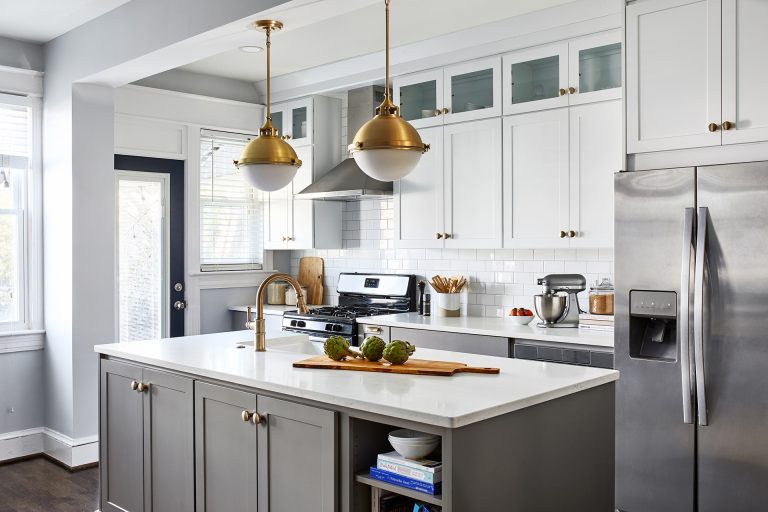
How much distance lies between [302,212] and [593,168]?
2593 mm

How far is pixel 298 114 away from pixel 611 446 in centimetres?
414

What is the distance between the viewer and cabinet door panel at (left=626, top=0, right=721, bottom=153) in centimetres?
344

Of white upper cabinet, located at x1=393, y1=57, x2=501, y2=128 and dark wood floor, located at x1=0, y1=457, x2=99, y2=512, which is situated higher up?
white upper cabinet, located at x1=393, y1=57, x2=501, y2=128

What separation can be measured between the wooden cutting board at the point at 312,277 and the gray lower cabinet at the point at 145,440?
282 cm

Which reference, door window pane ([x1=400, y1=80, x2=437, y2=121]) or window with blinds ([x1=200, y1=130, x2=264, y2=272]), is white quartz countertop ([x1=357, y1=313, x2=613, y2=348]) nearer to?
door window pane ([x1=400, y1=80, x2=437, y2=121])

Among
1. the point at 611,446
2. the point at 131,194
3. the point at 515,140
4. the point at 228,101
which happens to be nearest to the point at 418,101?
the point at 515,140

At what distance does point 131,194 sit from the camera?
18.6 ft

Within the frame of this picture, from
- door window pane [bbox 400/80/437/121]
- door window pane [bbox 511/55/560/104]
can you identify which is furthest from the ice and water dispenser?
door window pane [bbox 400/80/437/121]

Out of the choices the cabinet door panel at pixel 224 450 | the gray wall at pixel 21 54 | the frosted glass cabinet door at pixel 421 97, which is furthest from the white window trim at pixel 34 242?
the cabinet door panel at pixel 224 450

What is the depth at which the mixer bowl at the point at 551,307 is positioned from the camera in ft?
14.6

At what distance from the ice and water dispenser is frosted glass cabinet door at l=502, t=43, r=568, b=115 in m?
1.46

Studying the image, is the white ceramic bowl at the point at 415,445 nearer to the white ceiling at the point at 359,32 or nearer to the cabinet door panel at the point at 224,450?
the cabinet door panel at the point at 224,450

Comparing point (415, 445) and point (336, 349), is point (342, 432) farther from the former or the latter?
point (336, 349)

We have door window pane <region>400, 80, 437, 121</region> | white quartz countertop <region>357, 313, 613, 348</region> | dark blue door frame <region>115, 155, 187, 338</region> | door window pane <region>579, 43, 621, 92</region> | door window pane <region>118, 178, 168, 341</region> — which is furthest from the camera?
dark blue door frame <region>115, 155, 187, 338</region>
